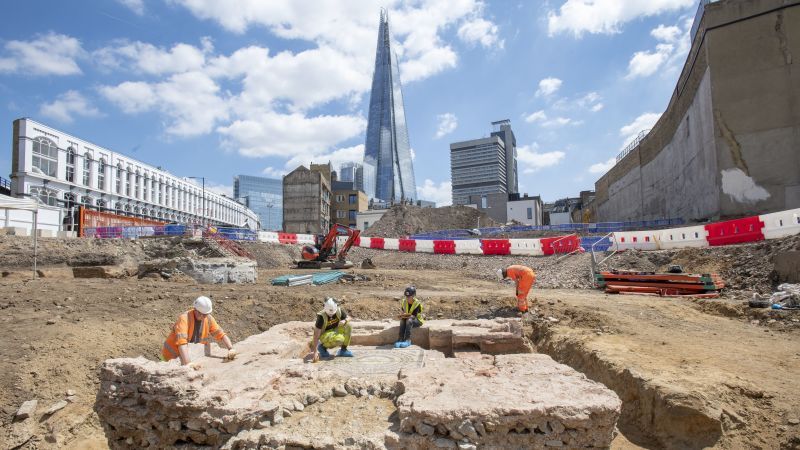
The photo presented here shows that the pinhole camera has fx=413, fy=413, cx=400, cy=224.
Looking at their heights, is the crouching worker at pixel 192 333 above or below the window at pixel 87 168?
below

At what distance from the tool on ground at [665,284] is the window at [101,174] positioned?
39202 mm

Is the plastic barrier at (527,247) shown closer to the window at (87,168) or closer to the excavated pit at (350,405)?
the excavated pit at (350,405)

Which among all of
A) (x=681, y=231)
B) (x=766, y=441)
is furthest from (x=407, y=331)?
(x=681, y=231)

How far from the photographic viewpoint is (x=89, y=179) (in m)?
33.8

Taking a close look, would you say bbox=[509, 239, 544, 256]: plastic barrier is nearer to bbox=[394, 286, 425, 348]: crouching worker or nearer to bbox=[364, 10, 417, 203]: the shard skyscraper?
bbox=[394, 286, 425, 348]: crouching worker

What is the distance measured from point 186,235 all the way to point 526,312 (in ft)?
72.3

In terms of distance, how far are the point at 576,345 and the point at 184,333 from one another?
6.28 meters

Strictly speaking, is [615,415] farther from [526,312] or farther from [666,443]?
[526,312]

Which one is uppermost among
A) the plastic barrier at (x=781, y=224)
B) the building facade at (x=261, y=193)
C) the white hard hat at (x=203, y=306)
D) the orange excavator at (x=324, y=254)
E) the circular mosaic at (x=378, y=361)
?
the building facade at (x=261, y=193)

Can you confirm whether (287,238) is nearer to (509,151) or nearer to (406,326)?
(406,326)

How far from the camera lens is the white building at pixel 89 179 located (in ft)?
91.5

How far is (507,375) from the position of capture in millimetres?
4707

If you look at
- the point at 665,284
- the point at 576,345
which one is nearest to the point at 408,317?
the point at 576,345

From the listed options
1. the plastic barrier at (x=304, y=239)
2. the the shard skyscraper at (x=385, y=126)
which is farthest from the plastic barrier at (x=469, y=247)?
the the shard skyscraper at (x=385, y=126)
